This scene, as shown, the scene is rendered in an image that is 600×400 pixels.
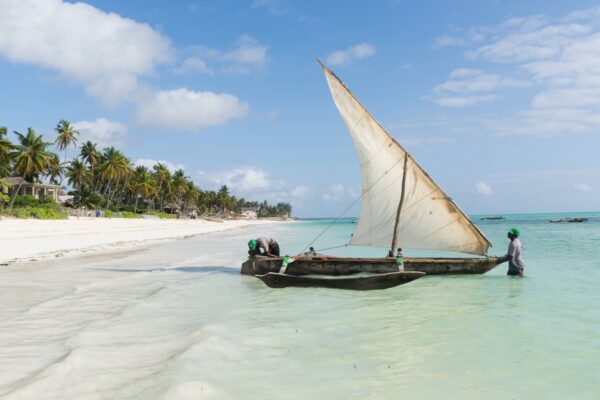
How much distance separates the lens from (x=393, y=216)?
14.9 meters

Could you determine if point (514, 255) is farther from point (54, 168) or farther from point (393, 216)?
point (54, 168)

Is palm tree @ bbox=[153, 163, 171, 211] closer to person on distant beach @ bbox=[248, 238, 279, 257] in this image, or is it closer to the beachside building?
the beachside building

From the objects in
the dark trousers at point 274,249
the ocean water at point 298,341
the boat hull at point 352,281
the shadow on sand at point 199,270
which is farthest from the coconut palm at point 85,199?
the boat hull at point 352,281

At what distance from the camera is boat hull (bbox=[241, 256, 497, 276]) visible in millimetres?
14328

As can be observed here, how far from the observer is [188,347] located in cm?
708

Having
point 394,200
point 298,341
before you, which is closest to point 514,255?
point 394,200

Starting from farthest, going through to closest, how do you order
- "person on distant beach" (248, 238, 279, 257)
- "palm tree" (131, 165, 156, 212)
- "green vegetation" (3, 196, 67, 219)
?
1. "palm tree" (131, 165, 156, 212)
2. "green vegetation" (3, 196, 67, 219)
3. "person on distant beach" (248, 238, 279, 257)

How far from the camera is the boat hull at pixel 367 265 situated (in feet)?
47.0

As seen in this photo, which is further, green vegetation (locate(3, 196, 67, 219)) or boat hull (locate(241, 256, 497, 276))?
green vegetation (locate(3, 196, 67, 219))

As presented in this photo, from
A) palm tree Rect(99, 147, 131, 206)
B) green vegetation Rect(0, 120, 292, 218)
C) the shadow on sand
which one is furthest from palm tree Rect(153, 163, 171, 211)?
the shadow on sand

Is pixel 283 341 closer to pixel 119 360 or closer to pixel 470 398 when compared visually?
pixel 119 360

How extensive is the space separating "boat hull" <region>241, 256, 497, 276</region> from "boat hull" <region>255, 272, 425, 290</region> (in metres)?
1.76

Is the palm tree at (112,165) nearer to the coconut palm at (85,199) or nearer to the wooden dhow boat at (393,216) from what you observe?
the coconut palm at (85,199)

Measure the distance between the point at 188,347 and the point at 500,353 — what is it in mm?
4684
